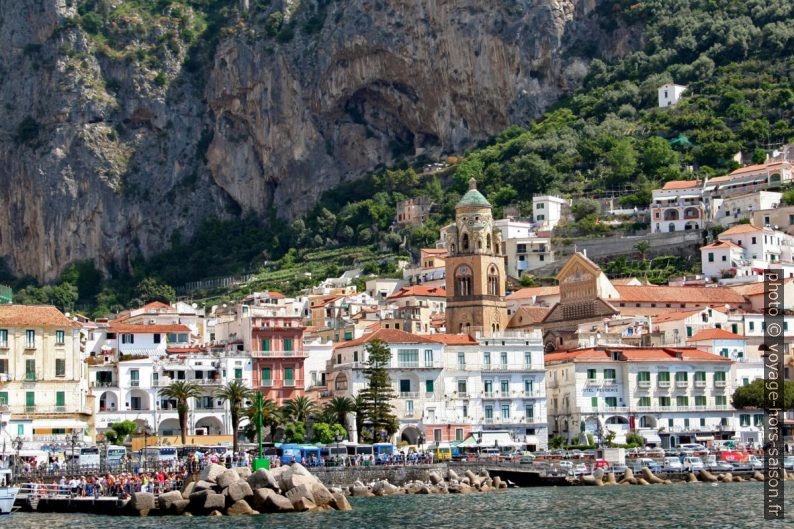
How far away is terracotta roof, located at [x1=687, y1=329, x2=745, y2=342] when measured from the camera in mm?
106250

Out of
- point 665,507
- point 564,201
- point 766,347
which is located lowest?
point 665,507

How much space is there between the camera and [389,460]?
271ft

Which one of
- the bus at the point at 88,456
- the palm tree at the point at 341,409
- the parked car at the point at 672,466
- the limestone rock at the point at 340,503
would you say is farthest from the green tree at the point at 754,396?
the bus at the point at 88,456

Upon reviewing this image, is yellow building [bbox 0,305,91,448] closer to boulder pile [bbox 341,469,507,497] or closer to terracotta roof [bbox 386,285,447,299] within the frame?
boulder pile [bbox 341,469,507,497]

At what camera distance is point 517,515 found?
225ft

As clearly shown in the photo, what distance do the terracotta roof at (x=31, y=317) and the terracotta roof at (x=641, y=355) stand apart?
2892 cm

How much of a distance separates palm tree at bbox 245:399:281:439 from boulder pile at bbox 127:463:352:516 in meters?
16.5

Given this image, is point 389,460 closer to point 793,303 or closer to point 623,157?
point 793,303

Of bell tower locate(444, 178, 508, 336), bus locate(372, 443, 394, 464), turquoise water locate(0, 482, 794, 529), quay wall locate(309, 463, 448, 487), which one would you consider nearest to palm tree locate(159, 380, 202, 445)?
bus locate(372, 443, 394, 464)

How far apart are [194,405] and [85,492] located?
20518 mm

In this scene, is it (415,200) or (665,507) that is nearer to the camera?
(665,507)

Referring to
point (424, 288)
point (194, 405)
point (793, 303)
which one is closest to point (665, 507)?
point (194, 405)

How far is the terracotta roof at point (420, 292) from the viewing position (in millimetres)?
133750

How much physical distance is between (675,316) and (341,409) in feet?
98.7
